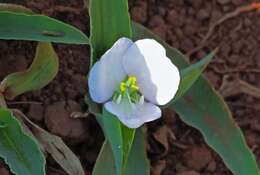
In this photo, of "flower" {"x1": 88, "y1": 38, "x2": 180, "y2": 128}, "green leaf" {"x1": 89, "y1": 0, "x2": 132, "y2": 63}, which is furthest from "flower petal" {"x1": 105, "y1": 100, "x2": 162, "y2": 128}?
"green leaf" {"x1": 89, "y1": 0, "x2": 132, "y2": 63}

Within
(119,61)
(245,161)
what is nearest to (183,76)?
(119,61)

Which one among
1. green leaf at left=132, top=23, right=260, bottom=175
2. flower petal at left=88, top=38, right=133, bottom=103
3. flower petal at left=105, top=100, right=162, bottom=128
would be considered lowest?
green leaf at left=132, top=23, right=260, bottom=175

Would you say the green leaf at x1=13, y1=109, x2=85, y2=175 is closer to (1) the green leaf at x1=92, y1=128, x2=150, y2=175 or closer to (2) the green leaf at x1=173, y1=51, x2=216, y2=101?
(1) the green leaf at x1=92, y1=128, x2=150, y2=175

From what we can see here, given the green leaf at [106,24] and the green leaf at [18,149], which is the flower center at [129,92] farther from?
the green leaf at [18,149]

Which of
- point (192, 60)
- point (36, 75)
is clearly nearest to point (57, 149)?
point (36, 75)

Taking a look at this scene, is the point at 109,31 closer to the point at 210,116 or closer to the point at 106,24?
the point at 106,24

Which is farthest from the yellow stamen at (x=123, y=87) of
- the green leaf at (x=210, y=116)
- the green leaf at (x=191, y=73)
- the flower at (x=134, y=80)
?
the green leaf at (x=210, y=116)
